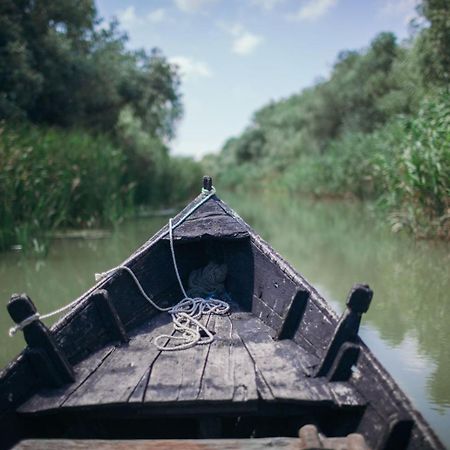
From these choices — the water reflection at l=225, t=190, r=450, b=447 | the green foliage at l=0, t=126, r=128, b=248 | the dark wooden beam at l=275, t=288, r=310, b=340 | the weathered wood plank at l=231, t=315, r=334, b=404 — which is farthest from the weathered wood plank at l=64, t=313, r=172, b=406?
the green foliage at l=0, t=126, r=128, b=248

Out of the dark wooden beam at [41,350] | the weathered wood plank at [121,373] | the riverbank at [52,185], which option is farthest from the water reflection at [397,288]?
the riverbank at [52,185]

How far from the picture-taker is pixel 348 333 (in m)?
2.43

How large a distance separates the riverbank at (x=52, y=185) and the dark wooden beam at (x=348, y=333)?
5.51 meters

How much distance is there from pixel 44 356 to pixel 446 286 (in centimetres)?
457

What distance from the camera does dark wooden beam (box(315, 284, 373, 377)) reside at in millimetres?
2381

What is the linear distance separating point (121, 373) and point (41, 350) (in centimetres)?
35

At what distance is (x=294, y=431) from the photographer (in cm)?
240

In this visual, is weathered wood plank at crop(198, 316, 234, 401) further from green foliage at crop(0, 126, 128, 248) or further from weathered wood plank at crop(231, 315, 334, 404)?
green foliage at crop(0, 126, 128, 248)

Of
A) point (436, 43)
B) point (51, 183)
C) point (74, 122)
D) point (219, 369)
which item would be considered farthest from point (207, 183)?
point (74, 122)

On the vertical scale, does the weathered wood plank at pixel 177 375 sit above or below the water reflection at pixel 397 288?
above

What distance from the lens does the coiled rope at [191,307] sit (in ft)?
9.77

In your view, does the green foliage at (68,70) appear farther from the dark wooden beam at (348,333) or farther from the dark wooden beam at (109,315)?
the dark wooden beam at (348,333)

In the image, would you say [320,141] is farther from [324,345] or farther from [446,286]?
[324,345]

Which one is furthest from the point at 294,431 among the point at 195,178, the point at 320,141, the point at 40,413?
the point at 320,141
